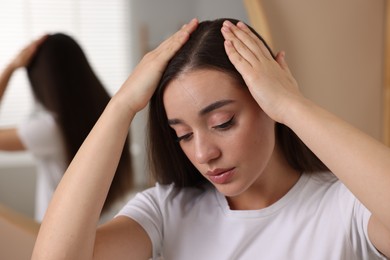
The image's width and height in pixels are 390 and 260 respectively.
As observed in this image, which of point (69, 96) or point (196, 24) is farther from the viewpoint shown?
point (69, 96)

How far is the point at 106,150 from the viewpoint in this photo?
0.80 meters

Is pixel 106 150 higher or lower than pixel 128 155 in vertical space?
higher

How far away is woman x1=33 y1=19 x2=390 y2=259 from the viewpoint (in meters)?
0.73

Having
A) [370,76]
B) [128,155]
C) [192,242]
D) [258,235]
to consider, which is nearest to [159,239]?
[192,242]

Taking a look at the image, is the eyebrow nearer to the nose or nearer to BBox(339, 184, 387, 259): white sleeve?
the nose

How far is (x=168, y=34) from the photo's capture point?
1165 mm

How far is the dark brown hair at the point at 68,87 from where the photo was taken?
106 centimetres

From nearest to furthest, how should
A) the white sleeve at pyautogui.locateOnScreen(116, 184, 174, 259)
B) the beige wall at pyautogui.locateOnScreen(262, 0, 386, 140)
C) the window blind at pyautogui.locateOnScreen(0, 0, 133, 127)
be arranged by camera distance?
the white sleeve at pyautogui.locateOnScreen(116, 184, 174, 259)
the window blind at pyautogui.locateOnScreen(0, 0, 133, 127)
the beige wall at pyautogui.locateOnScreen(262, 0, 386, 140)

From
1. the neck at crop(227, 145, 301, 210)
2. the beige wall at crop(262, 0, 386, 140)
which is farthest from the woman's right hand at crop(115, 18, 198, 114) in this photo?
the beige wall at crop(262, 0, 386, 140)

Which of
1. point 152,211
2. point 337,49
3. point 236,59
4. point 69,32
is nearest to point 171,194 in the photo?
point 152,211

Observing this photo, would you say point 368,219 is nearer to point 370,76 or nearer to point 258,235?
point 258,235

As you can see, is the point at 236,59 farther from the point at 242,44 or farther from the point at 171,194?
the point at 171,194

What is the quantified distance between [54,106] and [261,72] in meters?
0.51

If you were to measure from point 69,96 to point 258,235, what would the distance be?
0.51 m
